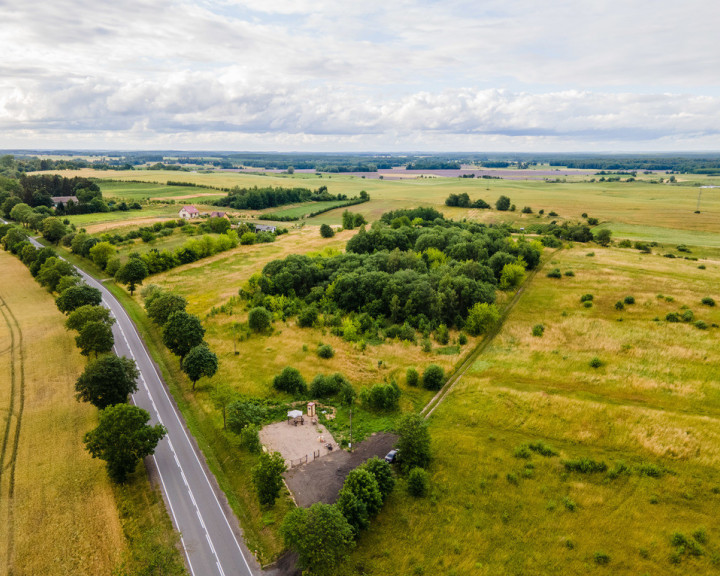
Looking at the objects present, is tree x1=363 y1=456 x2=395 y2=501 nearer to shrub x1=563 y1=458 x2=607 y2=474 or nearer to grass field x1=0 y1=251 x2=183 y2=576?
grass field x1=0 y1=251 x2=183 y2=576

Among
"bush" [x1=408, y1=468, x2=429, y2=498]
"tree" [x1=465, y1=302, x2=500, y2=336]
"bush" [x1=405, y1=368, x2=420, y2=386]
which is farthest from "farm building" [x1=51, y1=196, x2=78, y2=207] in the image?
"bush" [x1=408, y1=468, x2=429, y2=498]

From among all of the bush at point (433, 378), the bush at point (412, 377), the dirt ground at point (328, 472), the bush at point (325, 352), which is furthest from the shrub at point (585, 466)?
the bush at point (325, 352)

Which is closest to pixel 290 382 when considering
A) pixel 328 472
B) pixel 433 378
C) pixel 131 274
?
pixel 328 472

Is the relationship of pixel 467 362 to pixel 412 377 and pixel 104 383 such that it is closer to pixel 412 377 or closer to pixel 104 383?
pixel 412 377

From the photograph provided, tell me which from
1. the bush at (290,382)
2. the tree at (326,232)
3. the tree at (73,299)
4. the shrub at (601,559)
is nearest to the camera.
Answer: the shrub at (601,559)

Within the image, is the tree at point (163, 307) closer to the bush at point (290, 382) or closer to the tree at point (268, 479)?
the bush at point (290, 382)
